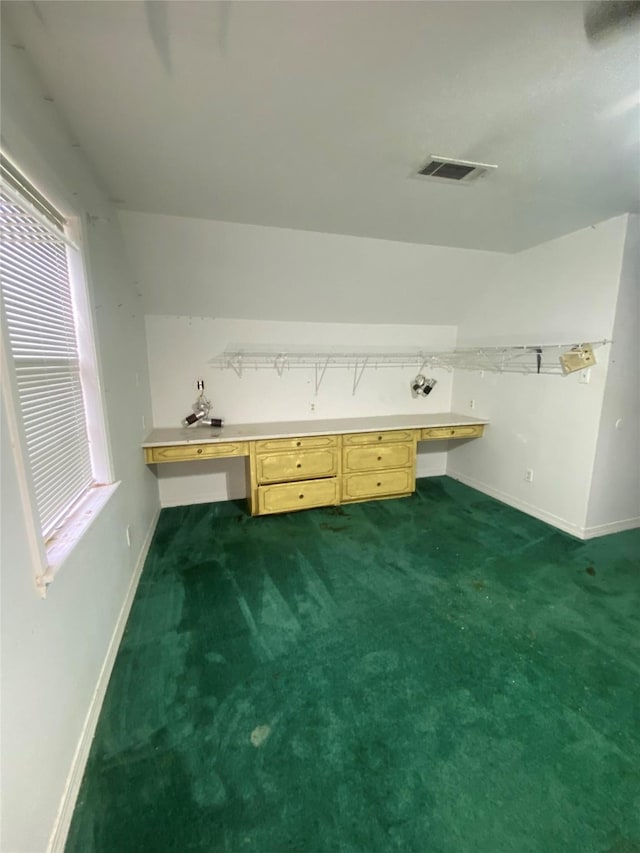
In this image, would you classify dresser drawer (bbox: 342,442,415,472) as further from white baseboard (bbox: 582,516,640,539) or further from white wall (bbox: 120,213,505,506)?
white baseboard (bbox: 582,516,640,539)

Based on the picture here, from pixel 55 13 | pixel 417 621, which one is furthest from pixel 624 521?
pixel 55 13

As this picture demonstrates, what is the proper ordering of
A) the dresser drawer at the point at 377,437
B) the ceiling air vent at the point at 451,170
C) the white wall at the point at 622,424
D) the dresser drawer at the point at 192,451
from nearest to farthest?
the ceiling air vent at the point at 451,170
the white wall at the point at 622,424
the dresser drawer at the point at 192,451
the dresser drawer at the point at 377,437

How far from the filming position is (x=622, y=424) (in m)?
2.79

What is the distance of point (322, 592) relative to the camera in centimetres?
228

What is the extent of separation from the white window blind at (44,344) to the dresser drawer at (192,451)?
1110 millimetres

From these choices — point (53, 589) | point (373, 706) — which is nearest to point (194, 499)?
point (53, 589)

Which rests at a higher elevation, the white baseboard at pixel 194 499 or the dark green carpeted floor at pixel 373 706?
the white baseboard at pixel 194 499

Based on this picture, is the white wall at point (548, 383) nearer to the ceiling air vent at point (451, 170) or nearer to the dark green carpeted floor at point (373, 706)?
the dark green carpeted floor at point (373, 706)

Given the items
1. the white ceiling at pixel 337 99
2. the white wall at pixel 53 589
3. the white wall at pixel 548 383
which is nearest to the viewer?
the white wall at pixel 53 589

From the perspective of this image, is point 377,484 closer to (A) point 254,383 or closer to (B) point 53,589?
(A) point 254,383

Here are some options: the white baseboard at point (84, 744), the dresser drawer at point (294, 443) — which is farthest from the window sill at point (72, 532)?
the dresser drawer at point (294, 443)

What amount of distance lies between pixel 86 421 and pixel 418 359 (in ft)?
11.0

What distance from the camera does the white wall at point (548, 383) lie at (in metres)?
2.66

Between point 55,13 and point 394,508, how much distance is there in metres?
3.50
